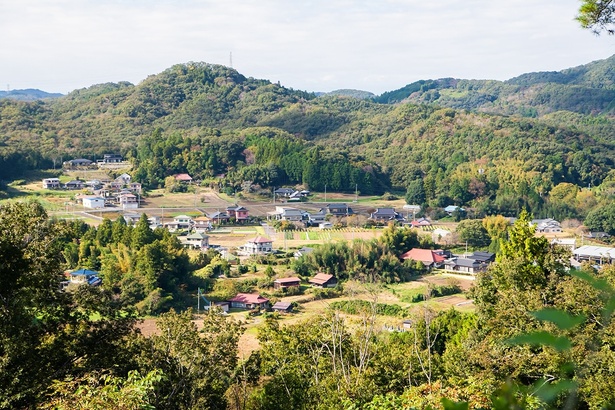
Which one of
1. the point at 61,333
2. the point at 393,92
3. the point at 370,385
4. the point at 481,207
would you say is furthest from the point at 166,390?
the point at 393,92

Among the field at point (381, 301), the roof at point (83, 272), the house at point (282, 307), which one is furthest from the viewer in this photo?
the roof at point (83, 272)

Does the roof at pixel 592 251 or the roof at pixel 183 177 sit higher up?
the roof at pixel 183 177

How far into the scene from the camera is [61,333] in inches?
211

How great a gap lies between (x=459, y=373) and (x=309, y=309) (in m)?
8.61

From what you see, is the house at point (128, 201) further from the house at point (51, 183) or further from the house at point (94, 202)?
the house at point (51, 183)

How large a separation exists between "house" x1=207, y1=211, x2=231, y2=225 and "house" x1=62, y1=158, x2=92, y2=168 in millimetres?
12060

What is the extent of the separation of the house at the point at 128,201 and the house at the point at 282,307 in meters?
13.5

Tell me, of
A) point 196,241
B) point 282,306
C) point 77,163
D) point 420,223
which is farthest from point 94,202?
point 282,306

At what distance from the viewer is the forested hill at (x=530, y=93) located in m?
65.1

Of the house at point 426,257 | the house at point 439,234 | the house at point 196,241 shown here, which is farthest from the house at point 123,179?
the house at point 426,257

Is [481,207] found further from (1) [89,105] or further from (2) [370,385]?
(1) [89,105]

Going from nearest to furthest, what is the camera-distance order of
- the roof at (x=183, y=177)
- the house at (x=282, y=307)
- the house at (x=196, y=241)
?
the house at (x=282, y=307), the house at (x=196, y=241), the roof at (x=183, y=177)

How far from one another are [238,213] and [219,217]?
2.80 ft

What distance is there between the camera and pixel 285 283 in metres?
16.4
